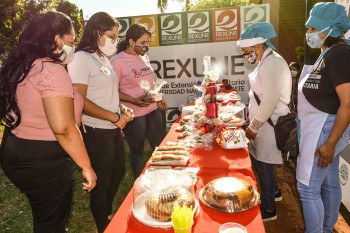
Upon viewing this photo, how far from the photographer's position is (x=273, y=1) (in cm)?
1381

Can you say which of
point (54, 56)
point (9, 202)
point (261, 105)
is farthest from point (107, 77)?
point (9, 202)

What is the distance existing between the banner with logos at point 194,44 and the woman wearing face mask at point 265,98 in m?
3.26

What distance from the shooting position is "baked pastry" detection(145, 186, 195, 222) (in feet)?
4.95

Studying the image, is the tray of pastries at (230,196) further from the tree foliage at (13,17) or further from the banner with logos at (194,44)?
the tree foliage at (13,17)

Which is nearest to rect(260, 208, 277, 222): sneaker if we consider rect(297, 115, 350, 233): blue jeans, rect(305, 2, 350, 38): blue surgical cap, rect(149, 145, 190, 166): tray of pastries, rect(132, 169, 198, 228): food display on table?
rect(297, 115, 350, 233): blue jeans

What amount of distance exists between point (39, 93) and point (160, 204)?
1.01 meters

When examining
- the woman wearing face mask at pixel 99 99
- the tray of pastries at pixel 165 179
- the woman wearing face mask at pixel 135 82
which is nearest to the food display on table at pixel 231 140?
the tray of pastries at pixel 165 179

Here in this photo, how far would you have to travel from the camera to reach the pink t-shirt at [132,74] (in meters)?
3.54

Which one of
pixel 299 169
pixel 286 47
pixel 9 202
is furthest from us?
pixel 286 47

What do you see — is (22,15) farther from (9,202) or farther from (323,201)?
(323,201)

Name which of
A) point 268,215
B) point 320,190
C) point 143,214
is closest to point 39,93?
point 143,214

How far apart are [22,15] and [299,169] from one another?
62.1ft

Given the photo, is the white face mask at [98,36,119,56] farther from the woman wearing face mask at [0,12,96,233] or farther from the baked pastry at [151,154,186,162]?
the baked pastry at [151,154,186,162]

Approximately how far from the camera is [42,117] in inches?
70.9
